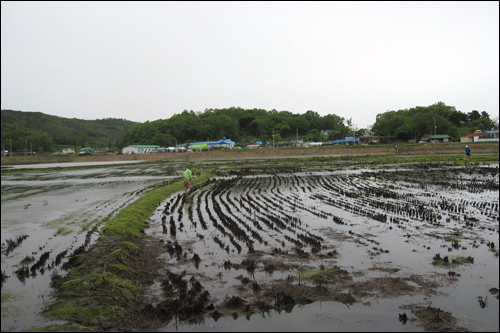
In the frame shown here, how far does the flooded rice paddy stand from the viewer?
17.2ft

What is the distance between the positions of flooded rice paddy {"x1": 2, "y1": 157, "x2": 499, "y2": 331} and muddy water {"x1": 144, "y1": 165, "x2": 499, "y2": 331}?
0.10ft

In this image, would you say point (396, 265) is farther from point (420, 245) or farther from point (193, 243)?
point (193, 243)

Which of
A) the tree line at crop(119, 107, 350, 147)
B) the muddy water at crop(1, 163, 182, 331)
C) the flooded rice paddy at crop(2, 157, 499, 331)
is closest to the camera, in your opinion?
the flooded rice paddy at crop(2, 157, 499, 331)

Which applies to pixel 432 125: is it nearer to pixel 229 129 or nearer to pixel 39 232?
pixel 229 129

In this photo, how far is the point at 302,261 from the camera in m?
7.56

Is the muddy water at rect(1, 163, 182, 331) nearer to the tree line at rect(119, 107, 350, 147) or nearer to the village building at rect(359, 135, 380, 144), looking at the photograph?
the village building at rect(359, 135, 380, 144)

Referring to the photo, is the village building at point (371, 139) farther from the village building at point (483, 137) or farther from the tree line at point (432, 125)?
the village building at point (483, 137)

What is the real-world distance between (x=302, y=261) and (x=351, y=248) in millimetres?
1663

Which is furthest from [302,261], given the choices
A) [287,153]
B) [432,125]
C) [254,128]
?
[254,128]

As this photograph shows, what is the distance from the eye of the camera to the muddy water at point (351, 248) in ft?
17.2

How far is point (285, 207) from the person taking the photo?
1427 cm

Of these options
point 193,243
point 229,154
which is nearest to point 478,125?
point 229,154

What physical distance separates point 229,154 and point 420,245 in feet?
229

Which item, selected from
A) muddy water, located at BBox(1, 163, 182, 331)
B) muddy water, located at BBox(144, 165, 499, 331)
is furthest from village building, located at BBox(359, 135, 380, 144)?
muddy water, located at BBox(1, 163, 182, 331)
